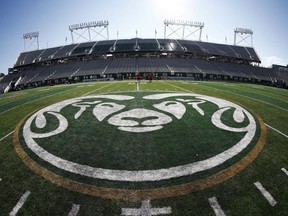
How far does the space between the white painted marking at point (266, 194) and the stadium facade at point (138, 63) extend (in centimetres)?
4880

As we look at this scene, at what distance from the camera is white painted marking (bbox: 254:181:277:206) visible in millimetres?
6039

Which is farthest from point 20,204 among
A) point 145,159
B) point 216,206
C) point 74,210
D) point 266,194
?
point 266,194

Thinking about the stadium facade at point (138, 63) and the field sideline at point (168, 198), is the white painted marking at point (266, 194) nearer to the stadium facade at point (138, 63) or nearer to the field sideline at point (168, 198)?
the field sideline at point (168, 198)

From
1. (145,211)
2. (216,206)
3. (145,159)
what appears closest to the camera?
(145,211)

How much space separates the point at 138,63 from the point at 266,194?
195 ft

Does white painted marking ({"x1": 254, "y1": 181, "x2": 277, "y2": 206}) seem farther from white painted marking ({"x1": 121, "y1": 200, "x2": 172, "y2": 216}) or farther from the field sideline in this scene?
white painted marking ({"x1": 121, "y1": 200, "x2": 172, "y2": 216})

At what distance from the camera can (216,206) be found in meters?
5.89

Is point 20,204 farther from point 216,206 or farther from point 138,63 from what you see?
point 138,63

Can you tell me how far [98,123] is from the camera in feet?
38.5

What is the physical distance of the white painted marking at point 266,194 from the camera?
6039 millimetres

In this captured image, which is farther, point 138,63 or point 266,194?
point 138,63

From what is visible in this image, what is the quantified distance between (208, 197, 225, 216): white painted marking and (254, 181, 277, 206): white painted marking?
5.23 feet

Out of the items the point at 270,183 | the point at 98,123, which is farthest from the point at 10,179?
the point at 270,183

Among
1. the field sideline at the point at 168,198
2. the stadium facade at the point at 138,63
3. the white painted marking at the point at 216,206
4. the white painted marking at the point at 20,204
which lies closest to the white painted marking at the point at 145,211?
the field sideline at the point at 168,198
